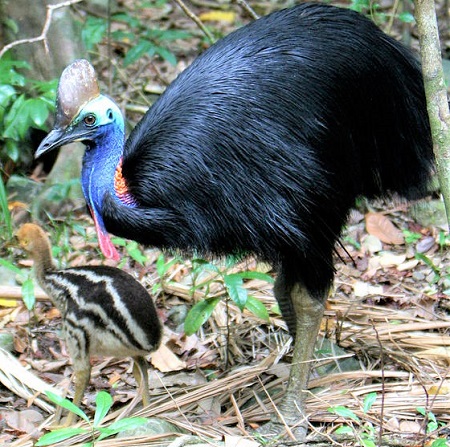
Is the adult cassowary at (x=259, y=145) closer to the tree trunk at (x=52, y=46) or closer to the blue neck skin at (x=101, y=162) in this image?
the blue neck skin at (x=101, y=162)

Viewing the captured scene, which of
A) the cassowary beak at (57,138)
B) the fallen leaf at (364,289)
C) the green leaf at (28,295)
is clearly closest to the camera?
the cassowary beak at (57,138)

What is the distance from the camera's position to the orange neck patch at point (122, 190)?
3158 mm

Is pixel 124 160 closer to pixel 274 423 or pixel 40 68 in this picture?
pixel 274 423

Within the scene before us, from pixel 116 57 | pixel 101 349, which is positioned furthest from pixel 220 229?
pixel 116 57

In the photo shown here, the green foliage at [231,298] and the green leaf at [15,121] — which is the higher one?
the green leaf at [15,121]

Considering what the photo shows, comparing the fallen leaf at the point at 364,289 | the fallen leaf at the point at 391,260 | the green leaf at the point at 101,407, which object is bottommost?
the fallen leaf at the point at 364,289

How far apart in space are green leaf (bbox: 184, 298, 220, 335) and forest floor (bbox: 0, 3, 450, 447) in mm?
143

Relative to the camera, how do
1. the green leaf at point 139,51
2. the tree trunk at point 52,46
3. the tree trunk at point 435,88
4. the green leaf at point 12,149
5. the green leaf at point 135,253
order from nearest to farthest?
the tree trunk at point 435,88 < the green leaf at point 135,253 < the green leaf at point 12,149 < the tree trunk at point 52,46 < the green leaf at point 139,51

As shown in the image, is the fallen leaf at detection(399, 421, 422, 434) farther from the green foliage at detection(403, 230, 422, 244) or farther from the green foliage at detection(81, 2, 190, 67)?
the green foliage at detection(81, 2, 190, 67)

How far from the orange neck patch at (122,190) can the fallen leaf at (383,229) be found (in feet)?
6.76

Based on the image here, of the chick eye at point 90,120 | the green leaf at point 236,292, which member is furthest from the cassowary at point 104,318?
the chick eye at point 90,120

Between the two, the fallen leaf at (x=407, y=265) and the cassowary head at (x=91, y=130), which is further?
the fallen leaf at (x=407, y=265)

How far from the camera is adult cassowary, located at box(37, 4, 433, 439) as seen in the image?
3135 mm

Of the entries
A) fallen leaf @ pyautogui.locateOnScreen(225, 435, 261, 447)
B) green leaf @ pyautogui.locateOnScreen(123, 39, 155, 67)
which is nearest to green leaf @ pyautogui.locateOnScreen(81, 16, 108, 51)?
green leaf @ pyautogui.locateOnScreen(123, 39, 155, 67)
